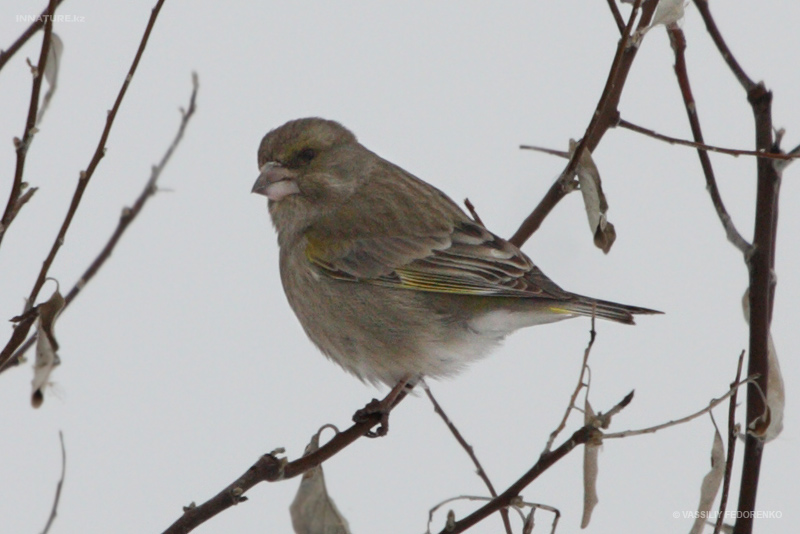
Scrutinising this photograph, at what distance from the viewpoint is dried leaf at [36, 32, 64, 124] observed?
2684 mm

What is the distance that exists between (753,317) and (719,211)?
0.37 metres

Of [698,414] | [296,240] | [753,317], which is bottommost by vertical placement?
[698,414]

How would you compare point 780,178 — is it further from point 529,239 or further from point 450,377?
point 450,377

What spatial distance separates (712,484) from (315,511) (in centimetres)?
139

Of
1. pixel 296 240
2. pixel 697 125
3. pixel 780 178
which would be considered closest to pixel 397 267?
pixel 296 240

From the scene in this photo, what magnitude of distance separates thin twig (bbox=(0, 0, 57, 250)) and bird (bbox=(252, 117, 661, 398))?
2.16 meters

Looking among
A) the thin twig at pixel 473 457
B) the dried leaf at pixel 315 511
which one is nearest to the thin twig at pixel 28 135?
the dried leaf at pixel 315 511

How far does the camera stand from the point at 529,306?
432 centimetres

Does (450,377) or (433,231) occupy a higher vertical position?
(433,231)

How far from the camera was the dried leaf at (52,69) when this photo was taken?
8.81ft

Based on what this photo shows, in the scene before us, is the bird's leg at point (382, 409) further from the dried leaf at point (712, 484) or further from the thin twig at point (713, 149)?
the thin twig at point (713, 149)

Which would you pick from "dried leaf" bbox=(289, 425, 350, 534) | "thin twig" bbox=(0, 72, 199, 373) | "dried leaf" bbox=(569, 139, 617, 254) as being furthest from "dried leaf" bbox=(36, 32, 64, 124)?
"dried leaf" bbox=(569, 139, 617, 254)

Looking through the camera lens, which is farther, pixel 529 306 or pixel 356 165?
pixel 356 165

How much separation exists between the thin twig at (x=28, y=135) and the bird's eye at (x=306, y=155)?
7.88 ft
